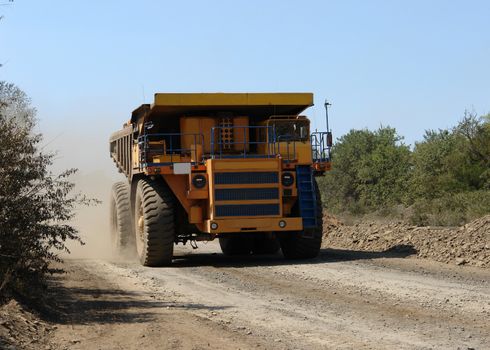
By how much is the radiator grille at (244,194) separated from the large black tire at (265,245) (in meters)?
3.43

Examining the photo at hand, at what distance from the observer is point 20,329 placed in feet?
26.7

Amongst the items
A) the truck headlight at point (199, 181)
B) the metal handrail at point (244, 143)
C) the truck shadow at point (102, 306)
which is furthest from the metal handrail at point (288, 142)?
the truck shadow at point (102, 306)

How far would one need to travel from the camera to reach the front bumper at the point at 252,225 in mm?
15492

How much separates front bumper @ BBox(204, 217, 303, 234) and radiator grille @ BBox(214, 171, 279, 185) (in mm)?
760

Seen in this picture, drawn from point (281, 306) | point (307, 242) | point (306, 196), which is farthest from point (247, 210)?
point (281, 306)

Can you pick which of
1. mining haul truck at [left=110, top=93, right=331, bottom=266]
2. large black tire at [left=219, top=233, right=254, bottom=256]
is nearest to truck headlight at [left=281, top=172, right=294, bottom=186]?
mining haul truck at [left=110, top=93, right=331, bottom=266]

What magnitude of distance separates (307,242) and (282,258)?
150cm

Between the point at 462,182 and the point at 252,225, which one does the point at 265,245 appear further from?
the point at 462,182

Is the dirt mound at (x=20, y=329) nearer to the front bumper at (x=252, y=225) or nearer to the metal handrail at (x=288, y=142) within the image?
→ the front bumper at (x=252, y=225)

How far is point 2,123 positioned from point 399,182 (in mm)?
41581

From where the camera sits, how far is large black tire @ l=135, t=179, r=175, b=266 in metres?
15.7

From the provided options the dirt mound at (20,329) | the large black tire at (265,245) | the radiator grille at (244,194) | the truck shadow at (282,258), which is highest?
the radiator grille at (244,194)

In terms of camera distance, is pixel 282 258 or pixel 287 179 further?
pixel 282 258

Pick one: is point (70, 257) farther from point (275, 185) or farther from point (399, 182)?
point (399, 182)
